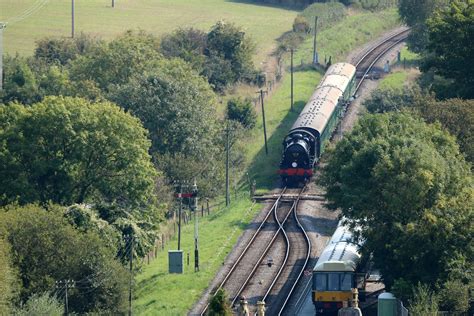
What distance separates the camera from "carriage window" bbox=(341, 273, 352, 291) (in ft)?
235

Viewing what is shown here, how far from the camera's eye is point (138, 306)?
7656 centimetres

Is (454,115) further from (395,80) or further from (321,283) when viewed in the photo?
(395,80)

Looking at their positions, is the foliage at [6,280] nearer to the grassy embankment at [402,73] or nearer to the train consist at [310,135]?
the train consist at [310,135]

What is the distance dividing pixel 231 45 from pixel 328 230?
1999 inches

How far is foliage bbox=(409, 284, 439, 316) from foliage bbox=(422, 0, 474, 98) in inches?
1422

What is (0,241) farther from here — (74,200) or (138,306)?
(74,200)

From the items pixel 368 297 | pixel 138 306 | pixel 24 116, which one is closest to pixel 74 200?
pixel 24 116

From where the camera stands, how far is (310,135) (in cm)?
9850

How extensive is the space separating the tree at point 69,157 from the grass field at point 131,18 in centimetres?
5736

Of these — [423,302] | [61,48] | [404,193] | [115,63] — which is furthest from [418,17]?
[423,302]

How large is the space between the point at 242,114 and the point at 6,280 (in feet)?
161

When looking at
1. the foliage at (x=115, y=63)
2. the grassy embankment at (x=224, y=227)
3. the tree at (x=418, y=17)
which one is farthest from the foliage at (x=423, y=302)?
the tree at (x=418, y=17)

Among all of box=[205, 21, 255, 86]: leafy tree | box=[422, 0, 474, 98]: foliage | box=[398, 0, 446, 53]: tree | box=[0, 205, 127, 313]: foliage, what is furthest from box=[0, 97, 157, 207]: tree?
box=[398, 0, 446, 53]: tree

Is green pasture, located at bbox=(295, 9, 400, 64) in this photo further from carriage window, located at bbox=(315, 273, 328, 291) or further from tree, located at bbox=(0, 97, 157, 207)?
carriage window, located at bbox=(315, 273, 328, 291)
